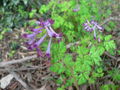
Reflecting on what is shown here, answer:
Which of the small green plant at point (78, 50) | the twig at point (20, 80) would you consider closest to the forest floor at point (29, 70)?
the twig at point (20, 80)

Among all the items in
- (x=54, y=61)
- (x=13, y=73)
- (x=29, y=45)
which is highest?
(x=29, y=45)

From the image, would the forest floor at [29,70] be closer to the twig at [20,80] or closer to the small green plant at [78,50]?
the twig at [20,80]

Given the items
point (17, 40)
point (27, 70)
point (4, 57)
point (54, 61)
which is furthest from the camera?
→ point (17, 40)

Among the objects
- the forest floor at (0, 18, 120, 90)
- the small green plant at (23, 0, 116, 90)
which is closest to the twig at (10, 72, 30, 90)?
the forest floor at (0, 18, 120, 90)

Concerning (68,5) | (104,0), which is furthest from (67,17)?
(104,0)

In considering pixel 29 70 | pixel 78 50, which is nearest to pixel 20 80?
pixel 29 70

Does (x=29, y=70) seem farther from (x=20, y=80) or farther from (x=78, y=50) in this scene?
(x=78, y=50)

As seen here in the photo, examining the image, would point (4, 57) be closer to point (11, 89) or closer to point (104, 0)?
point (11, 89)

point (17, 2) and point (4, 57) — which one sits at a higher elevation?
point (17, 2)

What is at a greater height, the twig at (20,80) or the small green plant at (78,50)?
the small green plant at (78,50)

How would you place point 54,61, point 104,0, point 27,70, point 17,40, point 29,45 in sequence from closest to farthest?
point 29,45 < point 54,61 < point 27,70 < point 17,40 < point 104,0

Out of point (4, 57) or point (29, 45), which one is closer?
point (29, 45)
